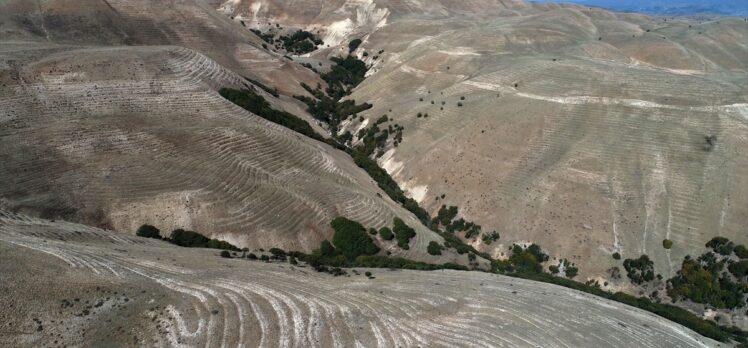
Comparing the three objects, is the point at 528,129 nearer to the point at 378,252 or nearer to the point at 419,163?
the point at 419,163

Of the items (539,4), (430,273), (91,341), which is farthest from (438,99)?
(539,4)

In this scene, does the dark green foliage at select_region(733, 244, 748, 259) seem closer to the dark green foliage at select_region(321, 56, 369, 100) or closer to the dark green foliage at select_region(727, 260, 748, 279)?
the dark green foliage at select_region(727, 260, 748, 279)

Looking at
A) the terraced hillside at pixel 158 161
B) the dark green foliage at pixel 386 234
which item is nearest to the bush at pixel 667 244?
the terraced hillside at pixel 158 161

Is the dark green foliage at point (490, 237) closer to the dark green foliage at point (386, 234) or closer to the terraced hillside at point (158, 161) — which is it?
the terraced hillside at point (158, 161)

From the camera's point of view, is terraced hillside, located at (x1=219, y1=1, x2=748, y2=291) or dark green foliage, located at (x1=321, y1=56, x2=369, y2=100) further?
dark green foliage, located at (x1=321, y1=56, x2=369, y2=100)

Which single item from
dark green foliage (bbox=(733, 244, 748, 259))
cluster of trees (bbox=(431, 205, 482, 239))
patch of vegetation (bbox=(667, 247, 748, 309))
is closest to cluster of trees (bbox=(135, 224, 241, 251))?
cluster of trees (bbox=(431, 205, 482, 239))
